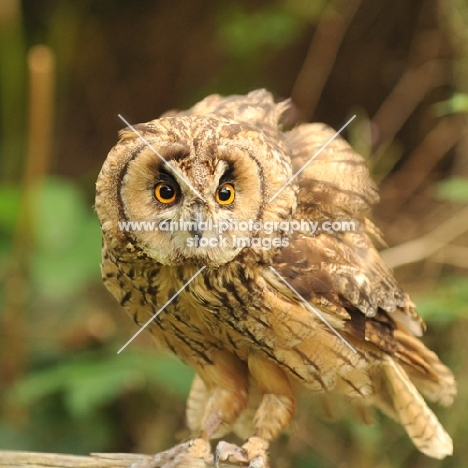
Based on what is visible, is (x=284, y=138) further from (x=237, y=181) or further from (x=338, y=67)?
(x=338, y=67)

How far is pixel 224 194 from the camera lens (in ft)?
4.94

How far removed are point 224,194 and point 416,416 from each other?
902 mm

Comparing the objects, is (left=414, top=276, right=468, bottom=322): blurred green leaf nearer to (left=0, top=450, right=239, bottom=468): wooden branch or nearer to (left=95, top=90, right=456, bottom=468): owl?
(left=95, top=90, right=456, bottom=468): owl

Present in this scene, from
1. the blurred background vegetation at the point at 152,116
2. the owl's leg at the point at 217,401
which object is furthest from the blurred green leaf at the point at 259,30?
the owl's leg at the point at 217,401

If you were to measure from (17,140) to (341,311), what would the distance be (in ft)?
9.72

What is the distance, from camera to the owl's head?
1454 mm

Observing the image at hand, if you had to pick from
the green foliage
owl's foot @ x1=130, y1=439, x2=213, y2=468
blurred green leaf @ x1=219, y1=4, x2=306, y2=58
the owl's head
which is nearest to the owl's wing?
the owl's head

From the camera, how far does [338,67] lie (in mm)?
3973

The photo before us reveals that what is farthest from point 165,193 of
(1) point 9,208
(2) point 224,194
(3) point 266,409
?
(1) point 9,208

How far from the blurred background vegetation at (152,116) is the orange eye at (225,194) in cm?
52

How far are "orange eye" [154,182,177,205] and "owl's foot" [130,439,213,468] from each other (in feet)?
2.24

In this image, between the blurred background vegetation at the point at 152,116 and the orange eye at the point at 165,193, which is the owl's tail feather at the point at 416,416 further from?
the orange eye at the point at 165,193

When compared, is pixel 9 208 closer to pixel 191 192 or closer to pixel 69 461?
pixel 69 461

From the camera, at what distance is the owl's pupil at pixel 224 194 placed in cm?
150
